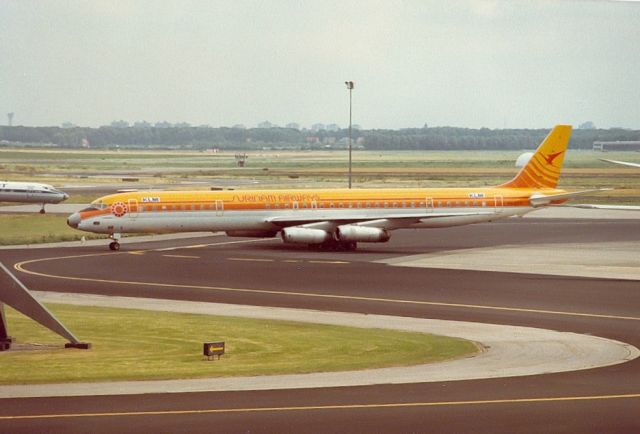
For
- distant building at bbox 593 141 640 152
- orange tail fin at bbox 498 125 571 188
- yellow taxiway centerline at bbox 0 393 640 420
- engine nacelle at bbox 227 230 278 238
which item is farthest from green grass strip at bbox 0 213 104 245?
yellow taxiway centerline at bbox 0 393 640 420

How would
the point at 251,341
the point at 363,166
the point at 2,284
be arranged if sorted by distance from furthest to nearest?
the point at 363,166 → the point at 251,341 → the point at 2,284

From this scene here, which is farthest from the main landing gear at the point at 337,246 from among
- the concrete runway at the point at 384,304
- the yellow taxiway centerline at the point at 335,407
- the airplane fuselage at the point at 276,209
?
the yellow taxiway centerline at the point at 335,407

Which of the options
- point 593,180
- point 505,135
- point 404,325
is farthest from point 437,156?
point 404,325

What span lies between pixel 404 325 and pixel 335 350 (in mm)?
4002

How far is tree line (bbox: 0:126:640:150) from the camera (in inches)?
2349

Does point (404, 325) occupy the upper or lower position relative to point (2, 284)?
lower

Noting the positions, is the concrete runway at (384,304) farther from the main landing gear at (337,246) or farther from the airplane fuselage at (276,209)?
the airplane fuselage at (276,209)

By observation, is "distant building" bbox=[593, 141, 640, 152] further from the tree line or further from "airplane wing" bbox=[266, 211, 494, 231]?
"airplane wing" bbox=[266, 211, 494, 231]

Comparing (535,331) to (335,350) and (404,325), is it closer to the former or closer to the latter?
(404,325)

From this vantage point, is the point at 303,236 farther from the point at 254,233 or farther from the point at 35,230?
the point at 35,230

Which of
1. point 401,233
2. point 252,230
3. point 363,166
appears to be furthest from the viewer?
point 363,166

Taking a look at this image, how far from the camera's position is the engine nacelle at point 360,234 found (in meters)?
46.2

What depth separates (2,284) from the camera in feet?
71.9

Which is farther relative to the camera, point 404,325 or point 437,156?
point 437,156
